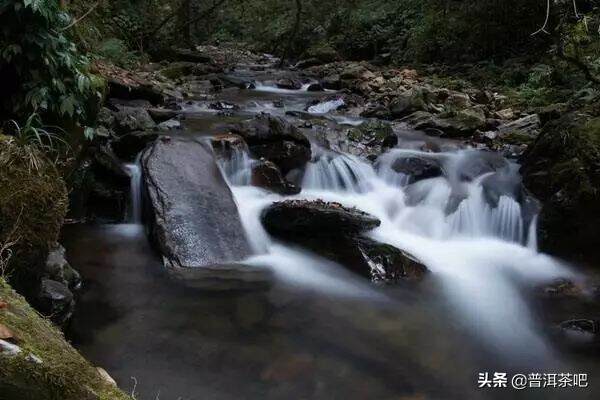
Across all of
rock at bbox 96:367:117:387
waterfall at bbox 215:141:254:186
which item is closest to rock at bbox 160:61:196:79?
waterfall at bbox 215:141:254:186

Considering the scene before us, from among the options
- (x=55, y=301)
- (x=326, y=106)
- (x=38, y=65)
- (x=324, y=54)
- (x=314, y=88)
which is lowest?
(x=55, y=301)

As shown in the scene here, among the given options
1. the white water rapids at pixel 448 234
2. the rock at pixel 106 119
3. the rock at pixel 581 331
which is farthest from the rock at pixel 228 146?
the rock at pixel 581 331

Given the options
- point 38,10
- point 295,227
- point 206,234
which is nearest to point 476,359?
point 295,227

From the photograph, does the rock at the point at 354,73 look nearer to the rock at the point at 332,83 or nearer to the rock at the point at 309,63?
the rock at the point at 332,83

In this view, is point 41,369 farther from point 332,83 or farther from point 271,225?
point 332,83

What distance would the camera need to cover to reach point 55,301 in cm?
388

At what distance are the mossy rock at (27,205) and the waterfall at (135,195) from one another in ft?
9.91

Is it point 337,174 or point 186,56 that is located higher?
point 186,56

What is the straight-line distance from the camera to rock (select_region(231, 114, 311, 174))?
7980mm

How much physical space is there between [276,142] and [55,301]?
474 cm

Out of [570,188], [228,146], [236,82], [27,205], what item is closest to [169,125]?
[228,146]

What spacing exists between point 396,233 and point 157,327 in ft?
12.1

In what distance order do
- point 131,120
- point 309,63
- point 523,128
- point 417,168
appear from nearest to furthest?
point 131,120 < point 417,168 < point 523,128 < point 309,63

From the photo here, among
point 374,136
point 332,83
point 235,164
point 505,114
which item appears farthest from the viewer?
point 332,83
